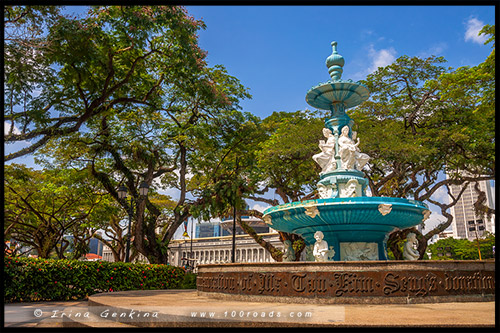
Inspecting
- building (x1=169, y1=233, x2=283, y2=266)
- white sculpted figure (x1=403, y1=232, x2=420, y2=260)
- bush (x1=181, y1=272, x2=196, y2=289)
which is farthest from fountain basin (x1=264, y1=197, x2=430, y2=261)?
building (x1=169, y1=233, x2=283, y2=266)

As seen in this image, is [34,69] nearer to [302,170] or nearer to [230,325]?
[230,325]

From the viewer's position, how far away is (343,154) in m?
12.0

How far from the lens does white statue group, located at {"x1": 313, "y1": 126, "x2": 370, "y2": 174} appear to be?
11984 millimetres

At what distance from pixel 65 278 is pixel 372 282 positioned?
10801mm

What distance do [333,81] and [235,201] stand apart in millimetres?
11212

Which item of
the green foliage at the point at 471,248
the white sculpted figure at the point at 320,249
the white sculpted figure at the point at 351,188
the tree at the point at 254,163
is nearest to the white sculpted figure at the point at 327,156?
the white sculpted figure at the point at 351,188

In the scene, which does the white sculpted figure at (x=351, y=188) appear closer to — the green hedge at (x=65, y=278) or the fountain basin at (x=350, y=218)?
the fountain basin at (x=350, y=218)

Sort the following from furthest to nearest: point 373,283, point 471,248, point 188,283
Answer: point 471,248, point 188,283, point 373,283

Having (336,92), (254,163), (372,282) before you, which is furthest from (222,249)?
(372,282)

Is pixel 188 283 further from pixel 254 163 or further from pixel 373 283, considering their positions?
pixel 373 283

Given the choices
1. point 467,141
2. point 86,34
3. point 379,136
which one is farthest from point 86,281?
point 467,141

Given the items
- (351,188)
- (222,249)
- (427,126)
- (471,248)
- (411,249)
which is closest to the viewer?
(411,249)

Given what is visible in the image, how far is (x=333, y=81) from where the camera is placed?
12.5 metres

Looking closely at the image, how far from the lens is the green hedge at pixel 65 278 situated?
41.3 ft
